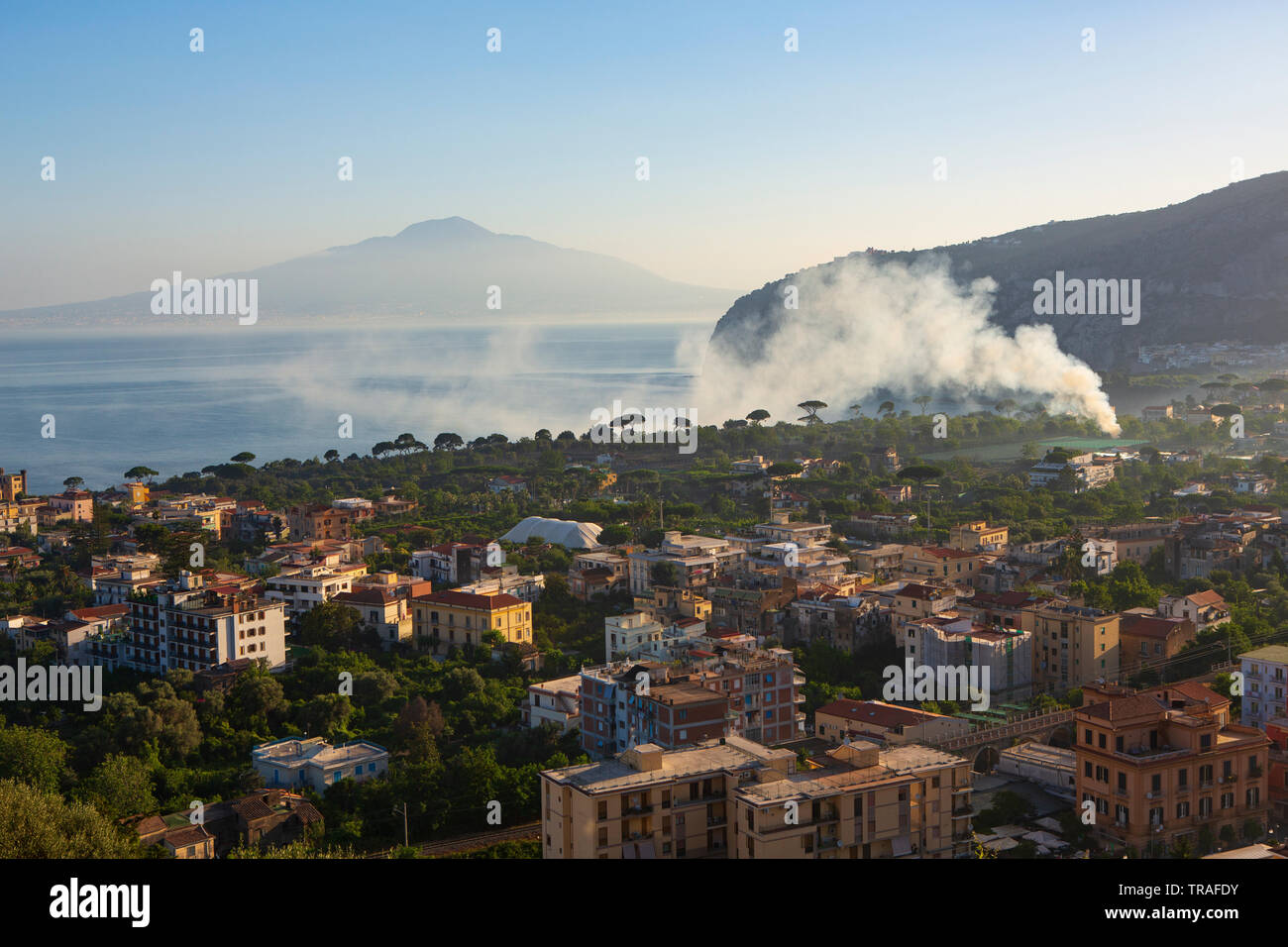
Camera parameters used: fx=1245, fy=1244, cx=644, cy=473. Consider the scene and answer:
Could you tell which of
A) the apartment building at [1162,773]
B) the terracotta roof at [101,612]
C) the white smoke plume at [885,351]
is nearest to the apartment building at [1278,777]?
the apartment building at [1162,773]

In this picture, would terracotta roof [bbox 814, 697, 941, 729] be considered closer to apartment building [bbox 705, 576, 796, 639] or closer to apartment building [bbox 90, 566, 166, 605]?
apartment building [bbox 705, 576, 796, 639]

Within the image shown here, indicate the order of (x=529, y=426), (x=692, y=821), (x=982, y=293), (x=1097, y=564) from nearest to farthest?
(x=692, y=821)
(x=1097, y=564)
(x=529, y=426)
(x=982, y=293)

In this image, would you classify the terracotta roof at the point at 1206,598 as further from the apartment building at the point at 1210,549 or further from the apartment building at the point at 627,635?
the apartment building at the point at 627,635

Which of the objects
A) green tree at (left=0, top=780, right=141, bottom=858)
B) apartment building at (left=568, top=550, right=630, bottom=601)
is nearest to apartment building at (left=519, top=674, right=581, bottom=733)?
apartment building at (left=568, top=550, right=630, bottom=601)

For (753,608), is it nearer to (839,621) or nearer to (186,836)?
(839,621)

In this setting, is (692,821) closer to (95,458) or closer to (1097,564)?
(1097,564)

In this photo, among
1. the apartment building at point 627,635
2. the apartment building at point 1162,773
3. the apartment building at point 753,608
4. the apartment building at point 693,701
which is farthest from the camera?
the apartment building at point 753,608

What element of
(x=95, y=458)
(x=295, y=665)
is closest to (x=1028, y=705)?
(x=295, y=665)
